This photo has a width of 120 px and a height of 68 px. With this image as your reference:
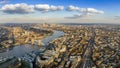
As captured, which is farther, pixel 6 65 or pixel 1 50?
pixel 1 50

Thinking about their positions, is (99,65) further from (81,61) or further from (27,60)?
(27,60)

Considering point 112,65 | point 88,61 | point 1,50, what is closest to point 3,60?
point 1,50

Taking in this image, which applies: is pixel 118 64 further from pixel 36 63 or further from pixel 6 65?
pixel 6 65

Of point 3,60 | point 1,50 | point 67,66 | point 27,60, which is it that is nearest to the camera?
point 67,66

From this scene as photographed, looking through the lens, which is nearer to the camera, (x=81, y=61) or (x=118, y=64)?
(x=118, y=64)

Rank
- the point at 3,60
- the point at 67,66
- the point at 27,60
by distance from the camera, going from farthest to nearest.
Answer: the point at 3,60
the point at 27,60
the point at 67,66

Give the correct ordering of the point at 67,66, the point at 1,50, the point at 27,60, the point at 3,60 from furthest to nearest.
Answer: the point at 1,50
the point at 3,60
the point at 27,60
the point at 67,66

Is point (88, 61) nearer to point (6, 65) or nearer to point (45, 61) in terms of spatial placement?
point (45, 61)

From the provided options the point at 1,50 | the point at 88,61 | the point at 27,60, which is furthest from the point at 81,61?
the point at 1,50
